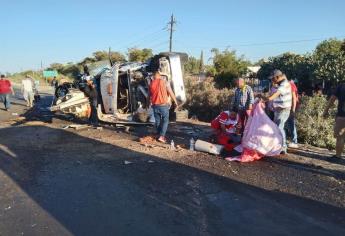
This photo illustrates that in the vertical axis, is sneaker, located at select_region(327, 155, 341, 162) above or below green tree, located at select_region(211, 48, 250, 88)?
below

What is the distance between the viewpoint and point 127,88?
44.8 ft

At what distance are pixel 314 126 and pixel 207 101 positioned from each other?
271 inches

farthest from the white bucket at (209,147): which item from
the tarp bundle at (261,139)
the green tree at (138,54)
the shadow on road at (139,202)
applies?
the green tree at (138,54)

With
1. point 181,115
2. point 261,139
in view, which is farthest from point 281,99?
point 181,115

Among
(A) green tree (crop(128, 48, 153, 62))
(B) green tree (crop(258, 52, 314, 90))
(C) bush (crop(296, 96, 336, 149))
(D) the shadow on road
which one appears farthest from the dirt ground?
(A) green tree (crop(128, 48, 153, 62))

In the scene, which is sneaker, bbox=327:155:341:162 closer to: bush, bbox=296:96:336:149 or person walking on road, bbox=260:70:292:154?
person walking on road, bbox=260:70:292:154

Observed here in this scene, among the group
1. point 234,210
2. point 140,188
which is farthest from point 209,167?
point 234,210

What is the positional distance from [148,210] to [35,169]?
316 centimetres

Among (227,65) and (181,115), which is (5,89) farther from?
(227,65)

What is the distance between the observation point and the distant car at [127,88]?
12695 mm

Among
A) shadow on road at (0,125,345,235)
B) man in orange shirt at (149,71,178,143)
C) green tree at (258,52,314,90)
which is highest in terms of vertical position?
green tree at (258,52,314,90)

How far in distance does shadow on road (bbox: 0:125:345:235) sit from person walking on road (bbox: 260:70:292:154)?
2286 mm

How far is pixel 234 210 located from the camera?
18.1 feet

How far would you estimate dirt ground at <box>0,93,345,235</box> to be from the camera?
496 cm
